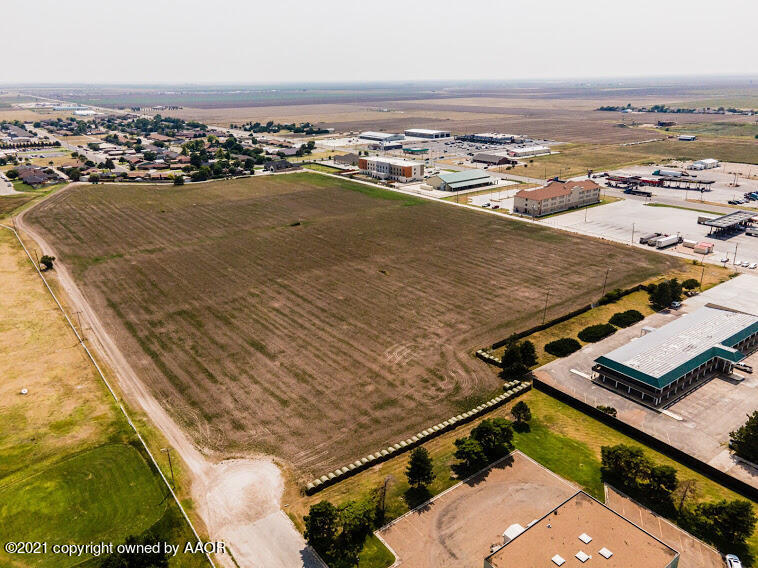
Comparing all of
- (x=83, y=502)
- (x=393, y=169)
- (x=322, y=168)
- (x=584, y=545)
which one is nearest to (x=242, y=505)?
(x=83, y=502)

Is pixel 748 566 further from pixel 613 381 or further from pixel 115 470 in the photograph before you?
pixel 115 470

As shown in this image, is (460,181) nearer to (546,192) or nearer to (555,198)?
(546,192)

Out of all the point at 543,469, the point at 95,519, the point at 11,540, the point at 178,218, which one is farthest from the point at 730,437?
the point at 178,218

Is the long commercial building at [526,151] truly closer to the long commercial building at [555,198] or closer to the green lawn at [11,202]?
the long commercial building at [555,198]

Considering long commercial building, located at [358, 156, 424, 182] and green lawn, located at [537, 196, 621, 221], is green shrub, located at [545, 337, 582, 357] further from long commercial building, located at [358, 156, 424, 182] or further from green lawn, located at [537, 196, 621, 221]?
long commercial building, located at [358, 156, 424, 182]

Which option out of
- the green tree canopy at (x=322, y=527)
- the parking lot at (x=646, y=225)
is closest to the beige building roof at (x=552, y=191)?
the parking lot at (x=646, y=225)

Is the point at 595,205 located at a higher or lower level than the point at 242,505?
higher

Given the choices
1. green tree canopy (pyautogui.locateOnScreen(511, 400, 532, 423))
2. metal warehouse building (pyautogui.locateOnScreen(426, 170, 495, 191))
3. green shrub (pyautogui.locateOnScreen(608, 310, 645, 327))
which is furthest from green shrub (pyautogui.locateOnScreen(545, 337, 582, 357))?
metal warehouse building (pyautogui.locateOnScreen(426, 170, 495, 191))
